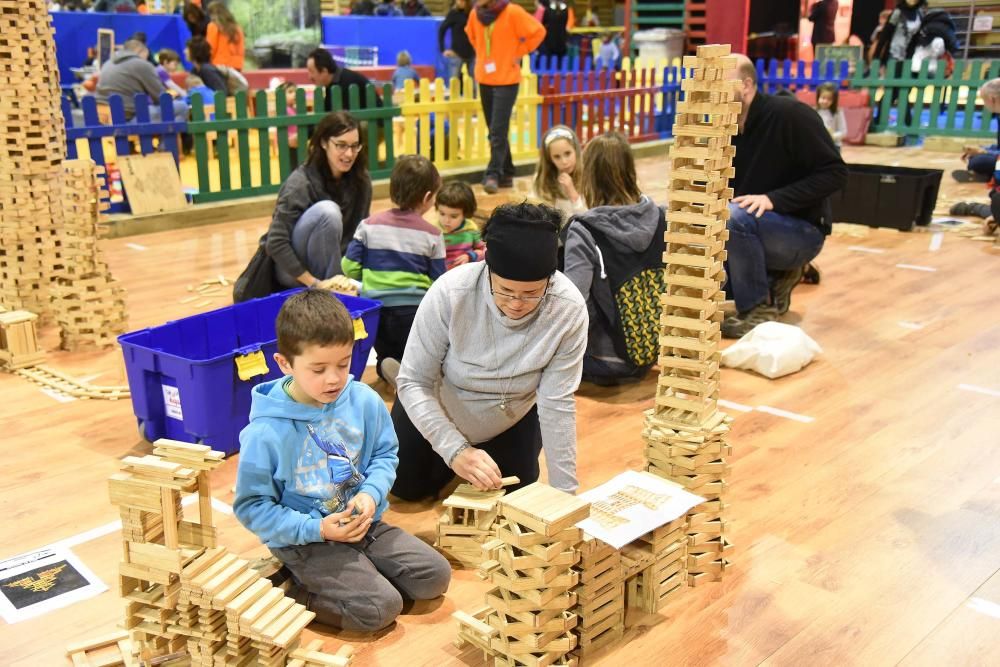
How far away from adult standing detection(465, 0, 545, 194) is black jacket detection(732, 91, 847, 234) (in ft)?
13.9

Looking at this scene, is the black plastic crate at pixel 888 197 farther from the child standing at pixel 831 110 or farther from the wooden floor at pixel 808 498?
the child standing at pixel 831 110

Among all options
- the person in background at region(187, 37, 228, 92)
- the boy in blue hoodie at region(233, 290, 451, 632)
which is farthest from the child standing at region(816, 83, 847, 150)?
the boy in blue hoodie at region(233, 290, 451, 632)

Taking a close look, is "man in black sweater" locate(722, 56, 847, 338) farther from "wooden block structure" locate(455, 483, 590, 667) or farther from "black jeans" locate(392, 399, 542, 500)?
"wooden block structure" locate(455, 483, 590, 667)

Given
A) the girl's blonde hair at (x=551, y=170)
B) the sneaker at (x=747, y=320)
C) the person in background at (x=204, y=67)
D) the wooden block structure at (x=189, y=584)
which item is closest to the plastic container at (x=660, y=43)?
the person in background at (x=204, y=67)

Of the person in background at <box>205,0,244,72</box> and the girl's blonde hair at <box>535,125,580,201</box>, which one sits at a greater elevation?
the person in background at <box>205,0,244,72</box>

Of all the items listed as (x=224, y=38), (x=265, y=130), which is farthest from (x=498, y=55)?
(x=224, y=38)

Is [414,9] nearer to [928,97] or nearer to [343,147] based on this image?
[928,97]

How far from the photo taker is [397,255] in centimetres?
437

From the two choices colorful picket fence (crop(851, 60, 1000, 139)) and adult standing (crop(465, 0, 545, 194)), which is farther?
colorful picket fence (crop(851, 60, 1000, 139))

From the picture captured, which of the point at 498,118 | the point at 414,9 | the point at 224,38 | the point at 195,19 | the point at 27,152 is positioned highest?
the point at 414,9

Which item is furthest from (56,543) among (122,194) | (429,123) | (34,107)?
(429,123)

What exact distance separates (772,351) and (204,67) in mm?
8252

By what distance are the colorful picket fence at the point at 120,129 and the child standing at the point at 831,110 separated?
7252 mm

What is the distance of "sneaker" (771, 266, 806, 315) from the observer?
557 cm
